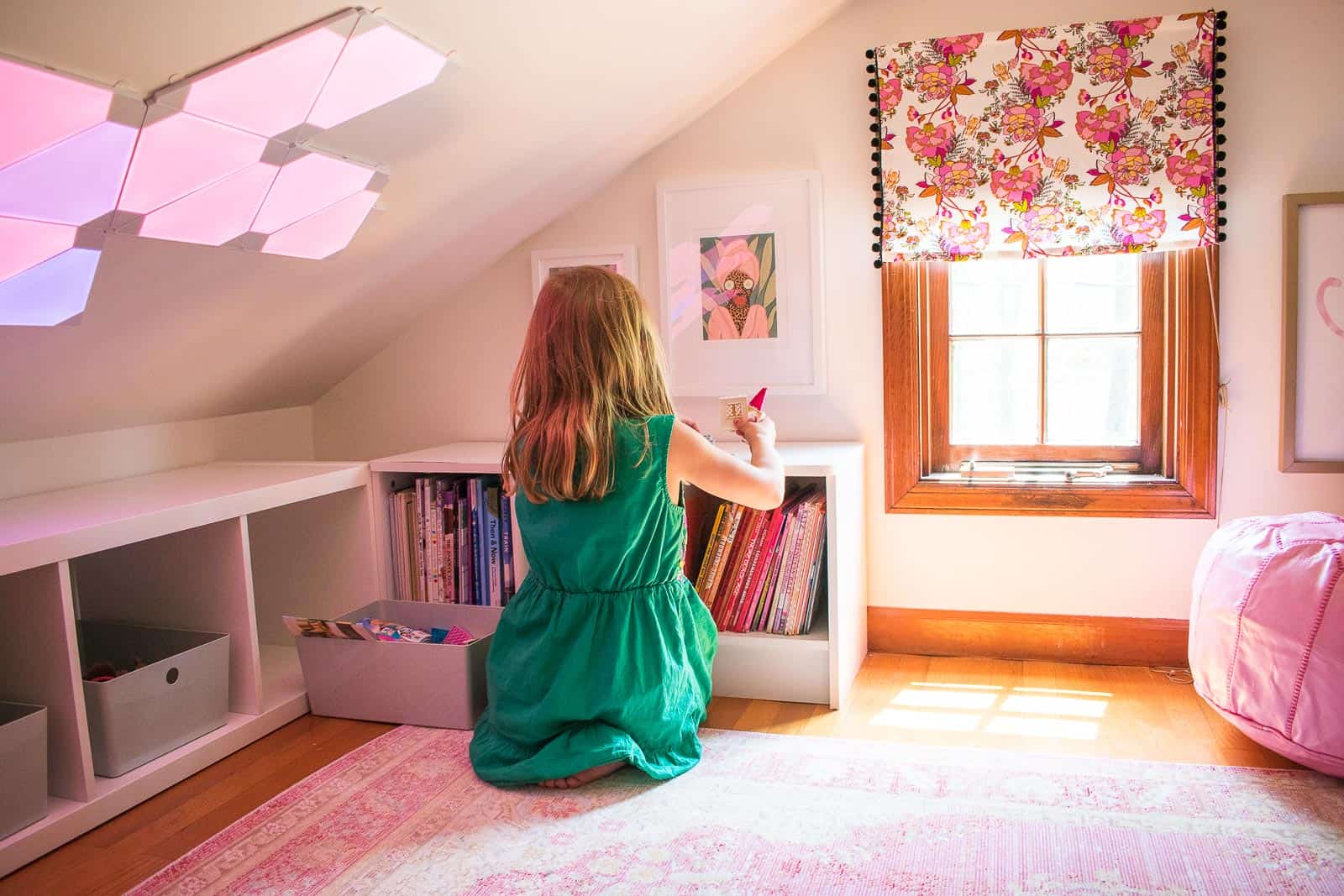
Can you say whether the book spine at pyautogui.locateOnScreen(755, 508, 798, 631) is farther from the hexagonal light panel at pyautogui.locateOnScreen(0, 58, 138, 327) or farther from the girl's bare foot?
the hexagonal light panel at pyautogui.locateOnScreen(0, 58, 138, 327)

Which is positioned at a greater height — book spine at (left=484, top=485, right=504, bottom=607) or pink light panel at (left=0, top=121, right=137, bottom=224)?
pink light panel at (left=0, top=121, right=137, bottom=224)

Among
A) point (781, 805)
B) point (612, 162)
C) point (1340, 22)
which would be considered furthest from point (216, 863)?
point (1340, 22)

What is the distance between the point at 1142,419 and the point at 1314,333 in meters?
0.42

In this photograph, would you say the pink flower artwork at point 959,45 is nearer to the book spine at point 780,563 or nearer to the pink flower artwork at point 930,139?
the pink flower artwork at point 930,139

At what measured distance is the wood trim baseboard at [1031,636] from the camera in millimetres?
2594

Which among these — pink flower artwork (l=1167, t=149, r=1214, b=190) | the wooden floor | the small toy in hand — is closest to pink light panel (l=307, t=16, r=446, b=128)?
the small toy in hand

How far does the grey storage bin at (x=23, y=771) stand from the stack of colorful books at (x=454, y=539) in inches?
38.7

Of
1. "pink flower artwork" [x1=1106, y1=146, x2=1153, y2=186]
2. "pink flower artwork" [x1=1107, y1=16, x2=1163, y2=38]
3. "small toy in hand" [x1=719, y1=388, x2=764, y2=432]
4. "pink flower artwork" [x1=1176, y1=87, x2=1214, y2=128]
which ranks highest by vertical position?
"pink flower artwork" [x1=1107, y1=16, x2=1163, y2=38]

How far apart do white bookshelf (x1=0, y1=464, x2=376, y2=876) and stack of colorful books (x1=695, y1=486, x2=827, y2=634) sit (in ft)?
2.90

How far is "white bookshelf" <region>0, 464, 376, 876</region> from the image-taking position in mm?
1827

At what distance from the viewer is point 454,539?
266 centimetres

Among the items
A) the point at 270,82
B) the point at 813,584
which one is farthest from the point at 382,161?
the point at 813,584

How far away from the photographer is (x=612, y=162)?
2.75 meters

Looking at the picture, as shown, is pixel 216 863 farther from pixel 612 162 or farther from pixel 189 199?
pixel 612 162
